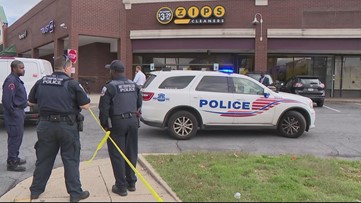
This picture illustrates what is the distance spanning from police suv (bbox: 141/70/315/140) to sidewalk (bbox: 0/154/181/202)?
126 inches

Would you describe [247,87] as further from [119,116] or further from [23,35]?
[23,35]

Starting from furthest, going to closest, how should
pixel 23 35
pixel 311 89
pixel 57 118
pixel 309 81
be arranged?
1. pixel 23 35
2. pixel 309 81
3. pixel 311 89
4. pixel 57 118

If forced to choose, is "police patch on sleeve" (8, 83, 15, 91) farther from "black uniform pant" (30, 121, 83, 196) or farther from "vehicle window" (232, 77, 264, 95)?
"vehicle window" (232, 77, 264, 95)

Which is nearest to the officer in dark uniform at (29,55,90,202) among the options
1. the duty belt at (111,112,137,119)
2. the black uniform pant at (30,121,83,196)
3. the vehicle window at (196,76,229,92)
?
the black uniform pant at (30,121,83,196)

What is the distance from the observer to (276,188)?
17.4 feet

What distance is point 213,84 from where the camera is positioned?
10086 millimetres

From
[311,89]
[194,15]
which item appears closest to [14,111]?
[311,89]

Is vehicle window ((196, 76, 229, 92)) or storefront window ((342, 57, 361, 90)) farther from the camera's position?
storefront window ((342, 57, 361, 90))

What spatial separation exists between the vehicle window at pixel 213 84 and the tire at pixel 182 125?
81 cm

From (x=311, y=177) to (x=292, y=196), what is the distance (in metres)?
1.09

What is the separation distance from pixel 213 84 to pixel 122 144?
5135 millimetres

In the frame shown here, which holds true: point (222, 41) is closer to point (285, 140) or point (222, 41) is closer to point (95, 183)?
point (285, 140)

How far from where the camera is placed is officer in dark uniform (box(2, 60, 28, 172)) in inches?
269

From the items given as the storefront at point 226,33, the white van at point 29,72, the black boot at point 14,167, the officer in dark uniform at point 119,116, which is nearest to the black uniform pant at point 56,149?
the officer in dark uniform at point 119,116
